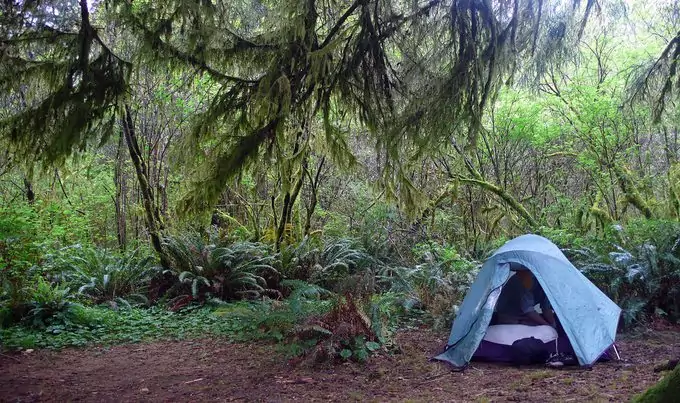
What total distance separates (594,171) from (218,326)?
9.98 m

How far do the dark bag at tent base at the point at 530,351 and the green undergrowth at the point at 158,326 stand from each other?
242 centimetres

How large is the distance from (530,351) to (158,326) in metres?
5.27

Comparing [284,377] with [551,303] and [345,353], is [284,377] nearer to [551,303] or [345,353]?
[345,353]

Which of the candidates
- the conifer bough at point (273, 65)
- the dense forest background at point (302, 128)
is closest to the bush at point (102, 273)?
the dense forest background at point (302, 128)

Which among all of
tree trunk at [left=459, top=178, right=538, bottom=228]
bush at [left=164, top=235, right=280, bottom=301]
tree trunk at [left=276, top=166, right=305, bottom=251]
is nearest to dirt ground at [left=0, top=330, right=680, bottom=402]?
bush at [left=164, top=235, right=280, bottom=301]

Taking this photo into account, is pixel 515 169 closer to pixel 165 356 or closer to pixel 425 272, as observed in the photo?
pixel 425 272

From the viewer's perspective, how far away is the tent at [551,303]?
5.79 meters

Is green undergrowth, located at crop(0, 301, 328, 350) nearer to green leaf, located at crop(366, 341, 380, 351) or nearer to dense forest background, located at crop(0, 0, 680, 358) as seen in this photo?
dense forest background, located at crop(0, 0, 680, 358)

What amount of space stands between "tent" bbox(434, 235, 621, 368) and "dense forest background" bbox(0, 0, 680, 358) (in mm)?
951

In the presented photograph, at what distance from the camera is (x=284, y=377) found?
5273mm

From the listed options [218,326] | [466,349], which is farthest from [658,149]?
[218,326]

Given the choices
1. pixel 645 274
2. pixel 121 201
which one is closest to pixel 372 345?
pixel 645 274

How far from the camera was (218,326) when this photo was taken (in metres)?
7.61

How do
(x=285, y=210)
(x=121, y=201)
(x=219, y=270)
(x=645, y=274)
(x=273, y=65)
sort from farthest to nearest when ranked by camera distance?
1. (x=121, y=201)
2. (x=285, y=210)
3. (x=219, y=270)
4. (x=645, y=274)
5. (x=273, y=65)
